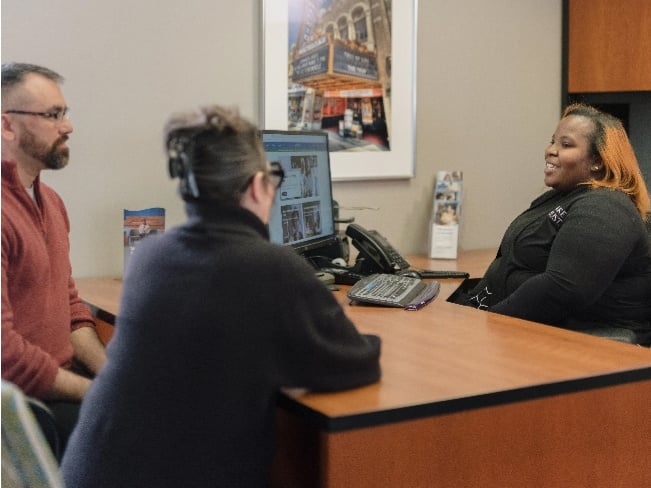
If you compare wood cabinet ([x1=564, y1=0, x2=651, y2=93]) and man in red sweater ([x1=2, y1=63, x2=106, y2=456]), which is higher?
wood cabinet ([x1=564, y1=0, x2=651, y2=93])

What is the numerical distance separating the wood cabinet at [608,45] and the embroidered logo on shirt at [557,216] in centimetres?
155

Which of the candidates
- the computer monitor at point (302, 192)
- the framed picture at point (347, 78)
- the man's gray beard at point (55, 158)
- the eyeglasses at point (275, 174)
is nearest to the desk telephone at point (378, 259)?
the computer monitor at point (302, 192)

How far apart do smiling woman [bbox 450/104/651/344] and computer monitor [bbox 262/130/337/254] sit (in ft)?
1.78

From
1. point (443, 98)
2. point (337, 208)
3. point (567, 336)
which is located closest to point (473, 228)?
point (443, 98)

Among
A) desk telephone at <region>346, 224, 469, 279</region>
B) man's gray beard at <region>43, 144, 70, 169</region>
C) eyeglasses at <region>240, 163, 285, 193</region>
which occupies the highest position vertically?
man's gray beard at <region>43, 144, 70, 169</region>

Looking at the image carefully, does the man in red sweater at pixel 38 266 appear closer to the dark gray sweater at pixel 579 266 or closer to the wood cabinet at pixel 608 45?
the dark gray sweater at pixel 579 266

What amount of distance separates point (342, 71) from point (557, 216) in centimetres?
115

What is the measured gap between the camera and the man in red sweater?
2062mm

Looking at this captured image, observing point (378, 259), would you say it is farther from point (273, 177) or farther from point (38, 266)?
point (273, 177)

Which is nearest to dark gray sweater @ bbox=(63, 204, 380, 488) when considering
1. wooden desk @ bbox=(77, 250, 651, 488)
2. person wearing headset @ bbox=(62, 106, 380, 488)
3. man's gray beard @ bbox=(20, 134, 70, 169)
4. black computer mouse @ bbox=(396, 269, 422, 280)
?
person wearing headset @ bbox=(62, 106, 380, 488)

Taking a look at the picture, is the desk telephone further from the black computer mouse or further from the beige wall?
the beige wall

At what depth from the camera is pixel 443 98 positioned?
3.88m

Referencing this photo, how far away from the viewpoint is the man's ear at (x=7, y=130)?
231 cm

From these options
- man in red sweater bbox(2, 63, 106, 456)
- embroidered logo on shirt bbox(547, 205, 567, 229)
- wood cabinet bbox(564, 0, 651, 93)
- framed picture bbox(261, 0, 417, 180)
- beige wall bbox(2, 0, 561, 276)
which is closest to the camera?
man in red sweater bbox(2, 63, 106, 456)
